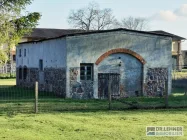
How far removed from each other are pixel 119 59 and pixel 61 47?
12.4 feet

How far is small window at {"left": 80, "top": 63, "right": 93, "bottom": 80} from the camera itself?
77.6 ft

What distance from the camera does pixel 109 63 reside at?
24.2 meters

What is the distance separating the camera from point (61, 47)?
24141 millimetres

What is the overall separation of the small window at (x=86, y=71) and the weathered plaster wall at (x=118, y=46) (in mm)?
286

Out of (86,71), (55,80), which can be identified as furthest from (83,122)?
(55,80)

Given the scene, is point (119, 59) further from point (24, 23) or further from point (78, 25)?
point (78, 25)

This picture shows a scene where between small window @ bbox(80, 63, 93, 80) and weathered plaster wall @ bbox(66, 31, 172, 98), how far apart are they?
11.3 inches

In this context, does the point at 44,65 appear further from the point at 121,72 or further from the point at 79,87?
the point at 121,72

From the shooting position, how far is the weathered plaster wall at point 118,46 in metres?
23.4

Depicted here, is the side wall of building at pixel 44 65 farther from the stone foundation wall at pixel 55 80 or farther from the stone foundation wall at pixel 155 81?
the stone foundation wall at pixel 155 81

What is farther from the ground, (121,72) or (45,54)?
(45,54)

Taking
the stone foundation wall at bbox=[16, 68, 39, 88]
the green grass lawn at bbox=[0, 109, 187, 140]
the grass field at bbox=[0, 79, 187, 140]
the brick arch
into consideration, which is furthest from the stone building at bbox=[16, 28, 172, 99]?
the green grass lawn at bbox=[0, 109, 187, 140]

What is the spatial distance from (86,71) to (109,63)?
159cm

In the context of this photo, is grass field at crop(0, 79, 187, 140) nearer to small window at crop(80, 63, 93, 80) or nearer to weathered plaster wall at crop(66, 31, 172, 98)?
small window at crop(80, 63, 93, 80)
